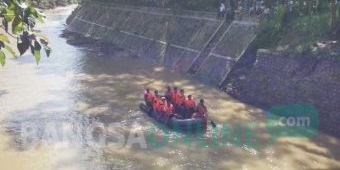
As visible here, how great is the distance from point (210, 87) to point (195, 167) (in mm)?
11300

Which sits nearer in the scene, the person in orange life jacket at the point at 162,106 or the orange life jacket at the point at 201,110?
the orange life jacket at the point at 201,110

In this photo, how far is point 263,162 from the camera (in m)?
Answer: 15.0

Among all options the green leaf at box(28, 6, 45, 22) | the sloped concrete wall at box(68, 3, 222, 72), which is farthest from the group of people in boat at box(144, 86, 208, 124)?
the green leaf at box(28, 6, 45, 22)

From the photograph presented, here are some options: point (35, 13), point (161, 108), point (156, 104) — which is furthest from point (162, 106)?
point (35, 13)

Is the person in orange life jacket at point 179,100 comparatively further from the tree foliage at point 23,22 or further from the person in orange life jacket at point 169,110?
the tree foliage at point 23,22

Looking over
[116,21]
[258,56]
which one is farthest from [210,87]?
[116,21]

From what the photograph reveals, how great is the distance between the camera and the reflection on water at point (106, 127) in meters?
15.0

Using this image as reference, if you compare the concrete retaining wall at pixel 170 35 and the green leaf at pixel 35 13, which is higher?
the green leaf at pixel 35 13

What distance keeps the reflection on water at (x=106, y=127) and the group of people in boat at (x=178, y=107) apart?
2.63 ft

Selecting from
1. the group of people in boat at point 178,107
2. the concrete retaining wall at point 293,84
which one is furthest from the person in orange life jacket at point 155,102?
the concrete retaining wall at point 293,84

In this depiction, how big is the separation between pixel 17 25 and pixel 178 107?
15618 mm

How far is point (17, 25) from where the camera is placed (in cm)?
325

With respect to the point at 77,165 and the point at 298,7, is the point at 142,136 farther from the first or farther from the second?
the point at 298,7

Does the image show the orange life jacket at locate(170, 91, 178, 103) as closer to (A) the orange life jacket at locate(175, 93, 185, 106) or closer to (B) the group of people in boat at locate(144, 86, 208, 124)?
(B) the group of people in boat at locate(144, 86, 208, 124)
